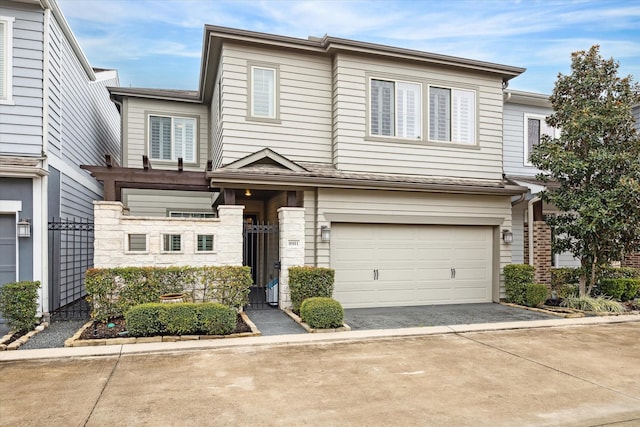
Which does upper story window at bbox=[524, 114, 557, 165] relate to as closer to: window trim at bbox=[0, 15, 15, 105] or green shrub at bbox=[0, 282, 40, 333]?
green shrub at bbox=[0, 282, 40, 333]

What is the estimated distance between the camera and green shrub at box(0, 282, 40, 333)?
7.29 m

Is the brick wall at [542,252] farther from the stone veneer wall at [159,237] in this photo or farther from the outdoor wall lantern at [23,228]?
the outdoor wall lantern at [23,228]

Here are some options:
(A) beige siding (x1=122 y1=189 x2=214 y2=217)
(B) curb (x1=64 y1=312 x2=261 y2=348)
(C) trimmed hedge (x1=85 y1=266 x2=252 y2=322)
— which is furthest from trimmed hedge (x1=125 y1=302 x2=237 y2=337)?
(A) beige siding (x1=122 y1=189 x2=214 y2=217)

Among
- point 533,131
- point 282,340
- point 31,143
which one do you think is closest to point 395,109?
point 533,131

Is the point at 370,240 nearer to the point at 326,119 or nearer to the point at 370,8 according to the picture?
the point at 326,119

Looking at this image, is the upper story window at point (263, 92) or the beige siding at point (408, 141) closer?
the upper story window at point (263, 92)

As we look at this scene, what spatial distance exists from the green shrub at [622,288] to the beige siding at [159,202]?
37.0 feet

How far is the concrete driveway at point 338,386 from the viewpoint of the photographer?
4.30 metres

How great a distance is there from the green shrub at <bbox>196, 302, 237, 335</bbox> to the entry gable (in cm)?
352

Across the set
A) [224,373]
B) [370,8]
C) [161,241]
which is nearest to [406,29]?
[370,8]

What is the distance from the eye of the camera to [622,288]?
11062 millimetres

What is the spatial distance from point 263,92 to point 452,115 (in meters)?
4.89

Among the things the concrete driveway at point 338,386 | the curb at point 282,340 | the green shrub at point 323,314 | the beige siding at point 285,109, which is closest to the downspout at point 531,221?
the curb at point 282,340

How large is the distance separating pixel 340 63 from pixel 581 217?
21.9 feet
